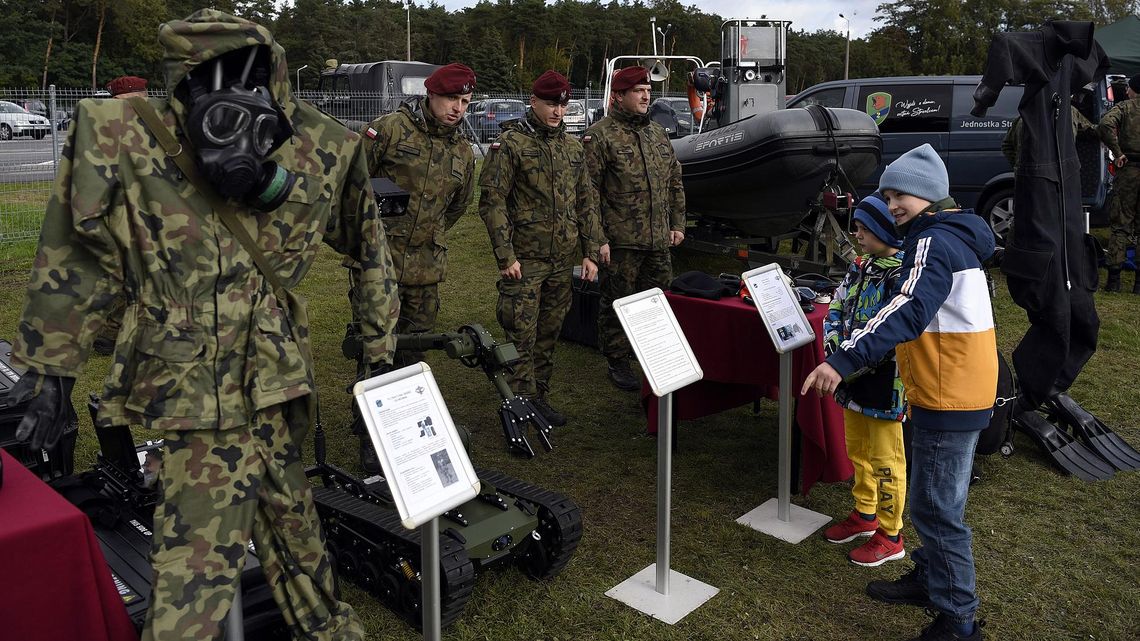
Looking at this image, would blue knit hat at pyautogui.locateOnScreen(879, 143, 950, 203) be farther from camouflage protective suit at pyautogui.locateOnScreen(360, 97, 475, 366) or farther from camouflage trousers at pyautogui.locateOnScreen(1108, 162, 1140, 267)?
camouflage trousers at pyautogui.locateOnScreen(1108, 162, 1140, 267)

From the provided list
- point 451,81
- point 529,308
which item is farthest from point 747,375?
point 451,81

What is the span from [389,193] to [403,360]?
3.53 feet

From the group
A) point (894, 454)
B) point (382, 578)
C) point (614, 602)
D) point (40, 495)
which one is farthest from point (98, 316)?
point (894, 454)

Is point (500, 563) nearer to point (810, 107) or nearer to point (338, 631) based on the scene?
point (338, 631)

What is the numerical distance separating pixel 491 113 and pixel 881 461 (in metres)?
16.2

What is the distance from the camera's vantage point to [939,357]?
293cm

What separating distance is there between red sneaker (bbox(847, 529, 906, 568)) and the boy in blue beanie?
579 millimetres

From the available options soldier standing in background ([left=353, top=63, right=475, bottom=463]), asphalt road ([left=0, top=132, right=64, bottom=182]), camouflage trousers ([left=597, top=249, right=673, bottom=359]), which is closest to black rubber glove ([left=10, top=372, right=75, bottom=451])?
soldier standing in background ([left=353, top=63, right=475, bottom=463])

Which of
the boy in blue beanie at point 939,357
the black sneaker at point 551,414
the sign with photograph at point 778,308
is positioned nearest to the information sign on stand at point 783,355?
the sign with photograph at point 778,308

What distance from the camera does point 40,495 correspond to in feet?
7.82

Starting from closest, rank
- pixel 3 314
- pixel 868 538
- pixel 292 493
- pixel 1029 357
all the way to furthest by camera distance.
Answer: pixel 292 493, pixel 868 538, pixel 1029 357, pixel 3 314

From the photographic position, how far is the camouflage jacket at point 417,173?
455 centimetres

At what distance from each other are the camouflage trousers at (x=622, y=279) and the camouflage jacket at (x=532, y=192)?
1.86 feet

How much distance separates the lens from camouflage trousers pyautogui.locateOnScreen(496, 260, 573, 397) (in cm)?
505
